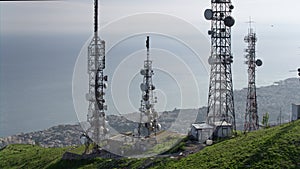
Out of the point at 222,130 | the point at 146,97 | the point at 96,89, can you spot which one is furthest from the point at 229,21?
the point at 96,89

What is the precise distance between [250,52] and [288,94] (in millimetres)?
63976

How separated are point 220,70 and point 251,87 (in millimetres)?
5543

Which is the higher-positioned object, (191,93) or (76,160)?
(191,93)

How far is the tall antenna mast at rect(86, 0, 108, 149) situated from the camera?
2256 cm

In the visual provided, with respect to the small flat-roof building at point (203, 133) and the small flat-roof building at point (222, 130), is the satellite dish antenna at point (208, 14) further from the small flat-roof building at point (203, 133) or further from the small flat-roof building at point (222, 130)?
the small flat-roof building at point (203, 133)

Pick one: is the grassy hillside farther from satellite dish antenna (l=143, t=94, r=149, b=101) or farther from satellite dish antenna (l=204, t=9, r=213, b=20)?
satellite dish antenna (l=204, t=9, r=213, b=20)

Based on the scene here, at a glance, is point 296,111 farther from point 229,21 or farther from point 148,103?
point 148,103

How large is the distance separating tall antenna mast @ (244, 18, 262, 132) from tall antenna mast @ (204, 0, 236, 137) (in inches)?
181

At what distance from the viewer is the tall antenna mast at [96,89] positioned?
22.6 m

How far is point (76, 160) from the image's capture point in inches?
834

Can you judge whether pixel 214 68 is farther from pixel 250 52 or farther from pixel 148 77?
pixel 250 52

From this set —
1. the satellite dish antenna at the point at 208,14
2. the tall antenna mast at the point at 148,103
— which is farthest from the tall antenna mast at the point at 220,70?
the tall antenna mast at the point at 148,103

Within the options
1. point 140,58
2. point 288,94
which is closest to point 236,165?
point 140,58

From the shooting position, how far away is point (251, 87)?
1038 inches
